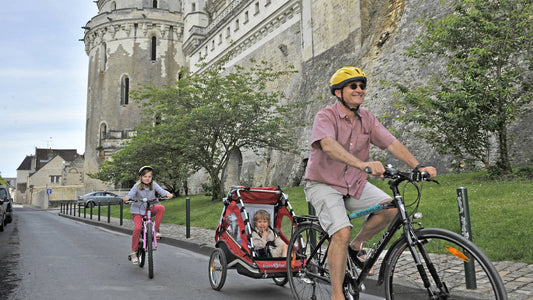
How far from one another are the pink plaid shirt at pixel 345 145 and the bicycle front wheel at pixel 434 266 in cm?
67

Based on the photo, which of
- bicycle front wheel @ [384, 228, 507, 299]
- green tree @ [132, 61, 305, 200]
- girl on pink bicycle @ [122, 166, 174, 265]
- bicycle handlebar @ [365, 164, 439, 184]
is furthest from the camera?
green tree @ [132, 61, 305, 200]

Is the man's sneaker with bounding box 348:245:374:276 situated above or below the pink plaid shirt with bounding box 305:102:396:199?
below

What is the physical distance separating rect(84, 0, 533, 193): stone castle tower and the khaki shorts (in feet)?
33.3

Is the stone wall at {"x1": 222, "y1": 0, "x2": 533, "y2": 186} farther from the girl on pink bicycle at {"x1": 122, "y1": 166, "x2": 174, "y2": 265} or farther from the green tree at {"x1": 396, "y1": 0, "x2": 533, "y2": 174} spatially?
the girl on pink bicycle at {"x1": 122, "y1": 166, "x2": 174, "y2": 265}

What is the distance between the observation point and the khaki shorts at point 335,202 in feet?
10.8

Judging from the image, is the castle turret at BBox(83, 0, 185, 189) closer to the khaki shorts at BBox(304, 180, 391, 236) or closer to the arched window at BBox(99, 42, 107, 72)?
the arched window at BBox(99, 42, 107, 72)

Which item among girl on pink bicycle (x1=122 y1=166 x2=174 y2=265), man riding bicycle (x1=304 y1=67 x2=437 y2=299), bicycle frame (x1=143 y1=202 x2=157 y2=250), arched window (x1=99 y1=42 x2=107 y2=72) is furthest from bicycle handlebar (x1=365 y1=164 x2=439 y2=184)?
arched window (x1=99 y1=42 x2=107 y2=72)

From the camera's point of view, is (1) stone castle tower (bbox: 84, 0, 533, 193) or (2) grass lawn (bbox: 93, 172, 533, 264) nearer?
(2) grass lawn (bbox: 93, 172, 533, 264)

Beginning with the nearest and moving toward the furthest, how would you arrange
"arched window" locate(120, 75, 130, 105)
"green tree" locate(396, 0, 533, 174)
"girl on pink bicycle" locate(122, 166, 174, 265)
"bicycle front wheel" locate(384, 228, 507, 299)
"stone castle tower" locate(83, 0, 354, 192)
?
"bicycle front wheel" locate(384, 228, 507, 299) → "girl on pink bicycle" locate(122, 166, 174, 265) → "green tree" locate(396, 0, 533, 174) → "stone castle tower" locate(83, 0, 354, 192) → "arched window" locate(120, 75, 130, 105)

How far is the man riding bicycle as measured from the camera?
3.27 meters

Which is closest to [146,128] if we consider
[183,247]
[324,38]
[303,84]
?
[303,84]

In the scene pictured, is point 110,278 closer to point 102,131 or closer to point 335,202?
point 335,202

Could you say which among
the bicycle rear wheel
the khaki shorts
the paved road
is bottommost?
the paved road

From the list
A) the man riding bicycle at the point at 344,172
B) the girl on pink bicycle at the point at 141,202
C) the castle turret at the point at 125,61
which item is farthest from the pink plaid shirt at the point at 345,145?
the castle turret at the point at 125,61
